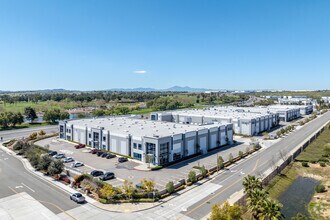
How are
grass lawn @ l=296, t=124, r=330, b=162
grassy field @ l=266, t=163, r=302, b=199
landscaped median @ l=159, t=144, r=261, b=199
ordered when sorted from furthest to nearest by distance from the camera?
grass lawn @ l=296, t=124, r=330, b=162
grassy field @ l=266, t=163, r=302, b=199
landscaped median @ l=159, t=144, r=261, b=199

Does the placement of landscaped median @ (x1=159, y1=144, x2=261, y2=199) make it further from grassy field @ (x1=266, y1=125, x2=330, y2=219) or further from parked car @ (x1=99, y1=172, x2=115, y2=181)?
parked car @ (x1=99, y1=172, x2=115, y2=181)

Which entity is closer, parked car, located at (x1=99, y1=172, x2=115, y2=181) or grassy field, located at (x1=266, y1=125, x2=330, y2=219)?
grassy field, located at (x1=266, y1=125, x2=330, y2=219)

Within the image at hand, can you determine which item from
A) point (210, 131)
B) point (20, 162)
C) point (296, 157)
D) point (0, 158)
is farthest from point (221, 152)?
point (0, 158)

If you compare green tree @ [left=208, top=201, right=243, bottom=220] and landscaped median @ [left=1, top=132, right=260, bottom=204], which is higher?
green tree @ [left=208, top=201, right=243, bottom=220]

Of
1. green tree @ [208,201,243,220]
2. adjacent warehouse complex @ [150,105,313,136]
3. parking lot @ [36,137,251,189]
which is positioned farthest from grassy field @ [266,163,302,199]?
adjacent warehouse complex @ [150,105,313,136]

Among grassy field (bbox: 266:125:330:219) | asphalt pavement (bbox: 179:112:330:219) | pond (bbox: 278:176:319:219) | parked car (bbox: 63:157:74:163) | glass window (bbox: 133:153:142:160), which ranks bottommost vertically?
pond (bbox: 278:176:319:219)

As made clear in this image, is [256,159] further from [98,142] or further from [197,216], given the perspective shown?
[98,142]
